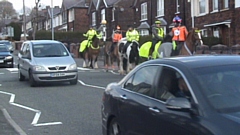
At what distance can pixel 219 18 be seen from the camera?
34.5 meters

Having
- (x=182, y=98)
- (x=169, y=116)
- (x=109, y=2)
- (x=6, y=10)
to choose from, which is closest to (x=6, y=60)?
(x=169, y=116)

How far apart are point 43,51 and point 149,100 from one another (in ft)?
42.0

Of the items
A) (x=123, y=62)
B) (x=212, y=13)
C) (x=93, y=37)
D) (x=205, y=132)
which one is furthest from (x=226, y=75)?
(x=212, y=13)

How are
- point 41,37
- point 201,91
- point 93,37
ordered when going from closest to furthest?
1. point 201,91
2. point 93,37
3. point 41,37

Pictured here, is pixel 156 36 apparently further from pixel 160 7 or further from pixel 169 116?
pixel 160 7

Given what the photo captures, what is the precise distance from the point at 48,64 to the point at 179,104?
12.5 meters

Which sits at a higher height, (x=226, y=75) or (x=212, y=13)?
(x=212, y=13)

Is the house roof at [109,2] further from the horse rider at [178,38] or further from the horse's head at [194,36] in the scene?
the horse's head at [194,36]

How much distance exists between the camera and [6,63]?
3034 centimetres

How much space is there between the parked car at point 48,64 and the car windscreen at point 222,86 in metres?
12.1

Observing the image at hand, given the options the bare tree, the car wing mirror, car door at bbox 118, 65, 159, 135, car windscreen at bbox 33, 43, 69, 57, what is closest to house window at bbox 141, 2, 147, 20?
car windscreen at bbox 33, 43, 69, 57

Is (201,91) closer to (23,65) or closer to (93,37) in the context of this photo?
(23,65)

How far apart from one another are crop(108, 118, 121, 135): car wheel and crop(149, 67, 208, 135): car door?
131cm

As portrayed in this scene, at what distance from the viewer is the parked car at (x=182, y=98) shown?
5191mm
